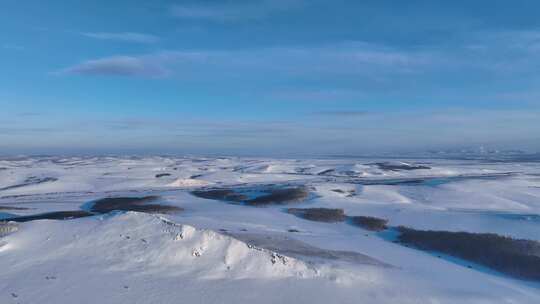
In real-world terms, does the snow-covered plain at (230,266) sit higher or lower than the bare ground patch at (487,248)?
higher

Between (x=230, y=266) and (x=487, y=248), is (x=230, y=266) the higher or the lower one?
the higher one

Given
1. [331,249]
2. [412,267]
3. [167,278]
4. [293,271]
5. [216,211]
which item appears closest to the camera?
[167,278]

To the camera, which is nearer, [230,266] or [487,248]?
[230,266]

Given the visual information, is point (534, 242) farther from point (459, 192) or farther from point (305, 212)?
point (459, 192)

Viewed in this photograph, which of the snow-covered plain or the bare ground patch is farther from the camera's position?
the bare ground patch

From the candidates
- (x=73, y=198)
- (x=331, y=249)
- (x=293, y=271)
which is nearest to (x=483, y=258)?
(x=331, y=249)

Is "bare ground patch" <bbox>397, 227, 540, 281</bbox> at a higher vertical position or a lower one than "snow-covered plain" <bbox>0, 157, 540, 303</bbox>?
lower

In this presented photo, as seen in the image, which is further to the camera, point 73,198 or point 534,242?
point 73,198

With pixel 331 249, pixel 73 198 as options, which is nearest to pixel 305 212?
pixel 331 249

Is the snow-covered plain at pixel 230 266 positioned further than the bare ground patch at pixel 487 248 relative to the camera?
No

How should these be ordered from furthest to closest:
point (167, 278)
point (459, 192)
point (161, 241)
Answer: point (459, 192) → point (161, 241) → point (167, 278)

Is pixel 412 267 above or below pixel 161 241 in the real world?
below
